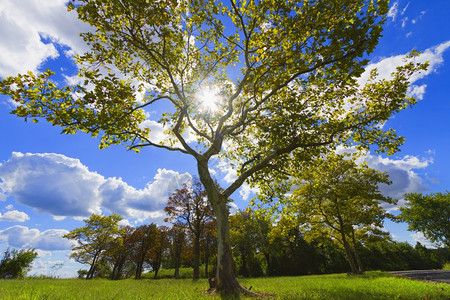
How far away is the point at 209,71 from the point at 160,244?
161 ft

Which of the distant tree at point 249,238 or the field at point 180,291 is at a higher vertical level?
the distant tree at point 249,238

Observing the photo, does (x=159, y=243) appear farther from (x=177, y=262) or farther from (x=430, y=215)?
(x=430, y=215)

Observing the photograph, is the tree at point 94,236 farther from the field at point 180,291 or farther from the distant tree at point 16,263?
the field at point 180,291

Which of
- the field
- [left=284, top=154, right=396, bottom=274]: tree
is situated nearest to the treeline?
[left=284, top=154, right=396, bottom=274]: tree

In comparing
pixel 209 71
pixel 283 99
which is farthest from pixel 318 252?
pixel 209 71

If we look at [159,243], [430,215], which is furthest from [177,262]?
[430,215]

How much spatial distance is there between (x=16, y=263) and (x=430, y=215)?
79.9m

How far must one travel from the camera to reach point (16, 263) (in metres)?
32.7

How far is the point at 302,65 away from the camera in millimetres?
9820

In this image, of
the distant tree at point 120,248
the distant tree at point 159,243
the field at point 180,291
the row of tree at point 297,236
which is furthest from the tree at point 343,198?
the distant tree at point 120,248

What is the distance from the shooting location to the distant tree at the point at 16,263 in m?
29.9

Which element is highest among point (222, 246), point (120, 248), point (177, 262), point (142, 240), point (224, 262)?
point (142, 240)

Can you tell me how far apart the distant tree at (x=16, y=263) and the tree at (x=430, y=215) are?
72310mm

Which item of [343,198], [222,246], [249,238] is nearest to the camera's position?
[222,246]
